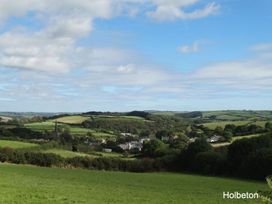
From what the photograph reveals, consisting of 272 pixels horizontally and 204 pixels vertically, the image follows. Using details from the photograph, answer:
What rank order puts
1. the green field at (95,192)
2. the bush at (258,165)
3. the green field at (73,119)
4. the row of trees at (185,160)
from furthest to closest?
the green field at (73,119)
the row of trees at (185,160)
the bush at (258,165)
the green field at (95,192)

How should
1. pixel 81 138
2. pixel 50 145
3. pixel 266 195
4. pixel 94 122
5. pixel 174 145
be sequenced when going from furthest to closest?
pixel 94 122 < pixel 81 138 < pixel 174 145 < pixel 50 145 < pixel 266 195

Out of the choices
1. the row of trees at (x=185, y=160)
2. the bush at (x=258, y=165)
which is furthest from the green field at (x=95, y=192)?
the row of trees at (x=185, y=160)

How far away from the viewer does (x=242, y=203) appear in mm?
26922

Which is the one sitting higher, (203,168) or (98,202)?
(98,202)

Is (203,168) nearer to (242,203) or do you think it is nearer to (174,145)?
(174,145)

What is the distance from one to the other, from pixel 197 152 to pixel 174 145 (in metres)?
34.3

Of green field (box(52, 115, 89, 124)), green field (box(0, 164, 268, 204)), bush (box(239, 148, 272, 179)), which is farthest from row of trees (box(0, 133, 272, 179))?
green field (box(52, 115, 89, 124))

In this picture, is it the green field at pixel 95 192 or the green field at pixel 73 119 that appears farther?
the green field at pixel 73 119

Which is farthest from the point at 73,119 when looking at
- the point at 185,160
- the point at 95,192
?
the point at 95,192

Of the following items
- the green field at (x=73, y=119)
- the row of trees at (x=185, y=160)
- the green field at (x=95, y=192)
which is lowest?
the row of trees at (x=185, y=160)

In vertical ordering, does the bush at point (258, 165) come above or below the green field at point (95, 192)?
below

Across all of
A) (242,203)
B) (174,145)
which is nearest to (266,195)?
(242,203)

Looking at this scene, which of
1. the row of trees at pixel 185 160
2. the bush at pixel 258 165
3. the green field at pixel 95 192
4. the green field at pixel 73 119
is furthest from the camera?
the green field at pixel 73 119

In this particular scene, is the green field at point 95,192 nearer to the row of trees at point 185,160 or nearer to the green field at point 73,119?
the row of trees at point 185,160
